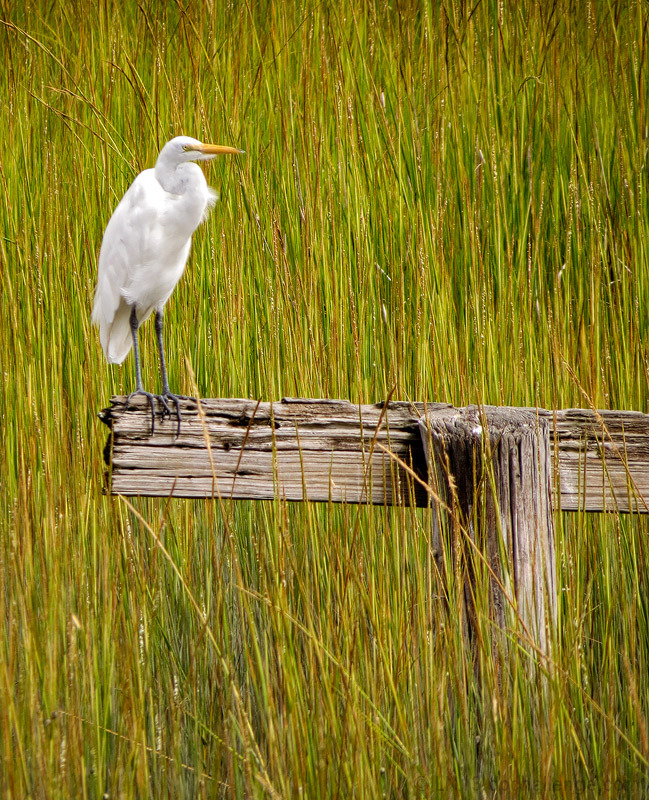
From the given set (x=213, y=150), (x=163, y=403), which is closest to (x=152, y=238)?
(x=213, y=150)

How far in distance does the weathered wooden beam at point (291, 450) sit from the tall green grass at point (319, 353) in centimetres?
10

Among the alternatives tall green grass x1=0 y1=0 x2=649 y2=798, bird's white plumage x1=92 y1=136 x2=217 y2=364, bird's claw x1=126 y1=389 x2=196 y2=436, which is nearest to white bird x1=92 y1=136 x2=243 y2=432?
bird's white plumage x1=92 y1=136 x2=217 y2=364

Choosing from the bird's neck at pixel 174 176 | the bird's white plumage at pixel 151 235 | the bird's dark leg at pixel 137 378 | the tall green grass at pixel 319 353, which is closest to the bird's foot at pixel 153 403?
the bird's dark leg at pixel 137 378

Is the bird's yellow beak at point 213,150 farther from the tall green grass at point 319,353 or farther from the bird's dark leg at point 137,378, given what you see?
the bird's dark leg at point 137,378

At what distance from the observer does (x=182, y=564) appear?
190cm

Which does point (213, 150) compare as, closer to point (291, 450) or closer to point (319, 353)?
point (319, 353)

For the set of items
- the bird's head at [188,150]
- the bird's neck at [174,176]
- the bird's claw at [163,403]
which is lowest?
the bird's claw at [163,403]

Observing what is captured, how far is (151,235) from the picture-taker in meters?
2.05

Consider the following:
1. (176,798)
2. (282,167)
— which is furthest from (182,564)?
(282,167)

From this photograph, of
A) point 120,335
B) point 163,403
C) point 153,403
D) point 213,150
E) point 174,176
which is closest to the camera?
point 153,403

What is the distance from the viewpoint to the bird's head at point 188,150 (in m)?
1.91

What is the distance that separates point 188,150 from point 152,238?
9.1 inches

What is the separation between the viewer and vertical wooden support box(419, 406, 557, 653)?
1.42 m

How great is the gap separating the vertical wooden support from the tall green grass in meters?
0.07
